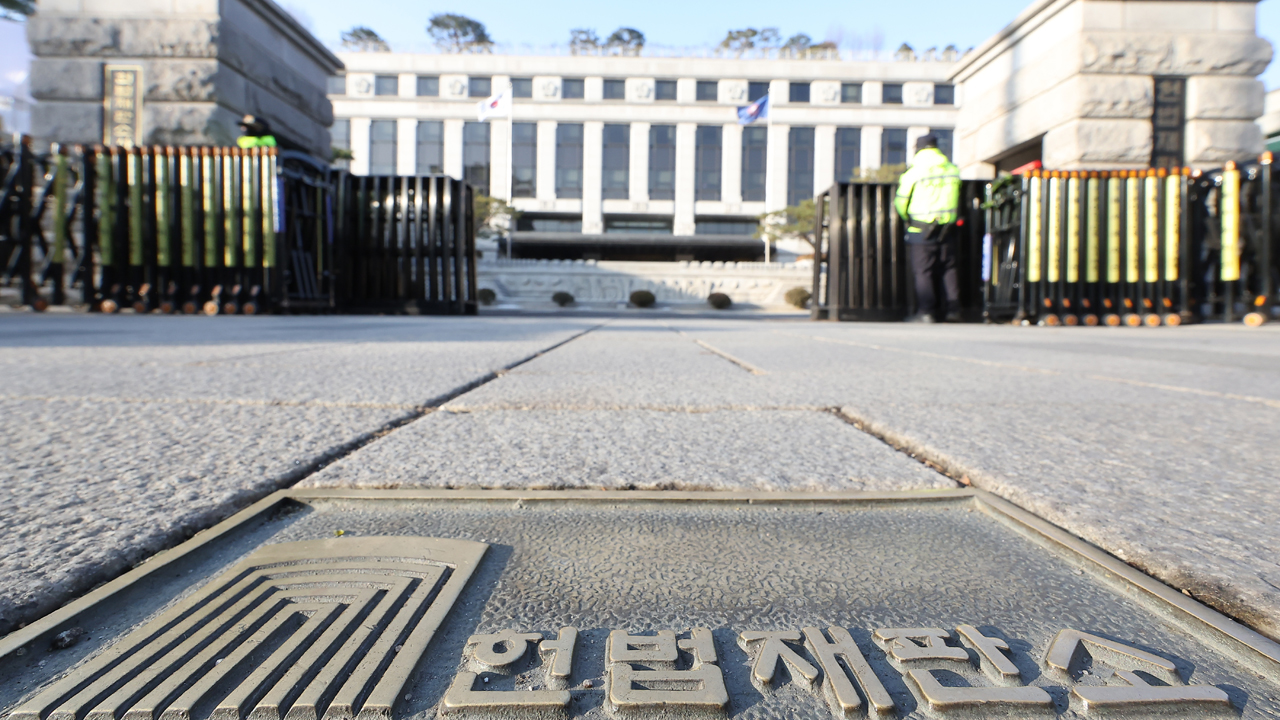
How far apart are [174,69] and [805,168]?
A: 3926 cm

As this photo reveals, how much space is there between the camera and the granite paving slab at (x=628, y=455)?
1.01 metres

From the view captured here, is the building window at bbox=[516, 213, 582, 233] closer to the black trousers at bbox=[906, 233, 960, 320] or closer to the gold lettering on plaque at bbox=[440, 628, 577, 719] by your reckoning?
the black trousers at bbox=[906, 233, 960, 320]

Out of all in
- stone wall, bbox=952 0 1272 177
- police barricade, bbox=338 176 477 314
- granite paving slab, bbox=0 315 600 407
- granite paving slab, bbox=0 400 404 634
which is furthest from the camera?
police barricade, bbox=338 176 477 314

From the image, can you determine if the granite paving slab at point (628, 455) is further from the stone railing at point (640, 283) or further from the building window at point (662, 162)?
the building window at point (662, 162)

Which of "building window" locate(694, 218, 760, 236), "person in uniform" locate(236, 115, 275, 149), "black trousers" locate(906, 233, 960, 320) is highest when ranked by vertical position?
"building window" locate(694, 218, 760, 236)

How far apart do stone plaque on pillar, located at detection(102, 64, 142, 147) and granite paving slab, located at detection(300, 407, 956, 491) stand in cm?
991

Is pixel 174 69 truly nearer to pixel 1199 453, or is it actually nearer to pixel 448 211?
pixel 448 211

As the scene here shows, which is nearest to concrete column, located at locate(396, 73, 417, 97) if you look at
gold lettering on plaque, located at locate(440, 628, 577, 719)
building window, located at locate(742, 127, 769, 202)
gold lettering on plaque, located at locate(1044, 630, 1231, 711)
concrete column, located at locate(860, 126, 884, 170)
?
building window, located at locate(742, 127, 769, 202)

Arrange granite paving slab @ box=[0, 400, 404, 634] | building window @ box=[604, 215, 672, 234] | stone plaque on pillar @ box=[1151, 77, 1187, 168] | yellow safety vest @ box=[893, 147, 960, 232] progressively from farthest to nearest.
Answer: building window @ box=[604, 215, 672, 234]
stone plaque on pillar @ box=[1151, 77, 1187, 168]
yellow safety vest @ box=[893, 147, 960, 232]
granite paving slab @ box=[0, 400, 404, 634]

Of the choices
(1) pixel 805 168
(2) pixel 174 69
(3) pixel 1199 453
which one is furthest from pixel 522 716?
(1) pixel 805 168

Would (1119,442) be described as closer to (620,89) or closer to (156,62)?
(156,62)

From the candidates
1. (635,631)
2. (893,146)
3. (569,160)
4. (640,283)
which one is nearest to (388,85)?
(569,160)

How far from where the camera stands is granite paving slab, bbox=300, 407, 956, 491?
1015 millimetres

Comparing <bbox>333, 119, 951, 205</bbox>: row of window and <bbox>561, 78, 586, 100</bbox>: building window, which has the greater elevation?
<bbox>561, 78, 586, 100</bbox>: building window
